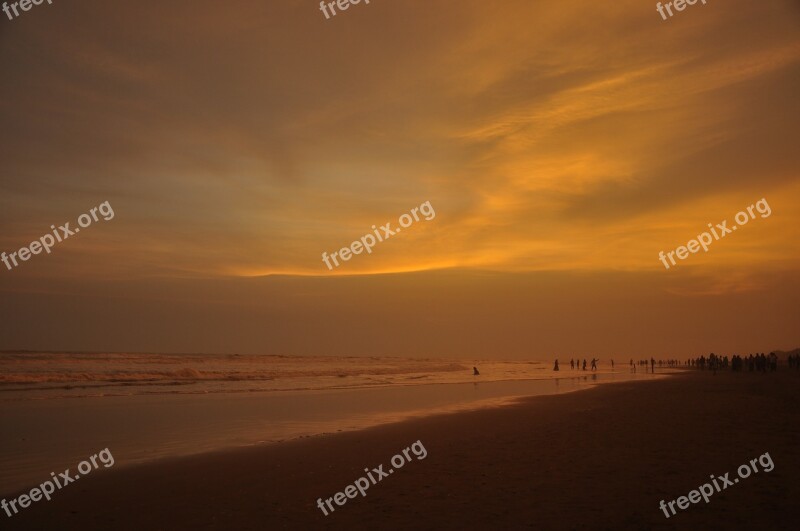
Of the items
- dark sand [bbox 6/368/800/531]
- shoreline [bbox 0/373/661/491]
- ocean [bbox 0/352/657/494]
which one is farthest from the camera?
ocean [bbox 0/352/657/494]

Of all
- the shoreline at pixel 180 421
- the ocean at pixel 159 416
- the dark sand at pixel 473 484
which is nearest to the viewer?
the dark sand at pixel 473 484

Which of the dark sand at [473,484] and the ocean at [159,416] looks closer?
the dark sand at [473,484]

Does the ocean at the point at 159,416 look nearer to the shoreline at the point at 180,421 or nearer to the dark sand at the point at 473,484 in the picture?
the shoreline at the point at 180,421

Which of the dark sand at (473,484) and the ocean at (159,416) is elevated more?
the ocean at (159,416)

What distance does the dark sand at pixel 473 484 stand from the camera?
856 cm

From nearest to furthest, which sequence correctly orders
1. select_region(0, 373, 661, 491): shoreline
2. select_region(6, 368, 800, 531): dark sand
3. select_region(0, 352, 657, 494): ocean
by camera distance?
select_region(6, 368, 800, 531): dark sand → select_region(0, 373, 661, 491): shoreline → select_region(0, 352, 657, 494): ocean

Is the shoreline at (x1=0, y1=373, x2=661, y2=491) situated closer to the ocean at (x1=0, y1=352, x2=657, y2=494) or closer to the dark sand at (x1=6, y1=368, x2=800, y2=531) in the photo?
the ocean at (x1=0, y1=352, x2=657, y2=494)

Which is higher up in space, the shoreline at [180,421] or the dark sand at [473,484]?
the shoreline at [180,421]

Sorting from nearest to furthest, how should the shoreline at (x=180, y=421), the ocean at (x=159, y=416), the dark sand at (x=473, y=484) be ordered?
the dark sand at (x=473, y=484), the shoreline at (x=180, y=421), the ocean at (x=159, y=416)

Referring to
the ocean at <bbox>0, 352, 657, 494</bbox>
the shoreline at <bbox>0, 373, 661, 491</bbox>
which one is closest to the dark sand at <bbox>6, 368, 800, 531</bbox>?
the shoreline at <bbox>0, 373, 661, 491</bbox>

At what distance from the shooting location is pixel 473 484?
35.1ft

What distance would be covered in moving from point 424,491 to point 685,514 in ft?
14.4

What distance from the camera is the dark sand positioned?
856 cm

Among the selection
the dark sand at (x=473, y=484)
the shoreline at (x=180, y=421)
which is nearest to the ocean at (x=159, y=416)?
the shoreline at (x=180, y=421)
